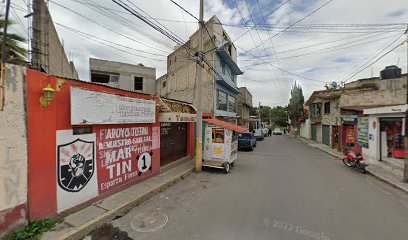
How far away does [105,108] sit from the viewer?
5844mm

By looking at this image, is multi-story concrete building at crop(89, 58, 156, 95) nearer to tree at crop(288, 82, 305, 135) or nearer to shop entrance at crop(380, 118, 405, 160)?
shop entrance at crop(380, 118, 405, 160)

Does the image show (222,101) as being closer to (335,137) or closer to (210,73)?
(210,73)

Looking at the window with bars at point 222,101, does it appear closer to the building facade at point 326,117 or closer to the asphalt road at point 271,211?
the building facade at point 326,117

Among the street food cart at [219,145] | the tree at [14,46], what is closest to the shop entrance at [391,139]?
the street food cart at [219,145]

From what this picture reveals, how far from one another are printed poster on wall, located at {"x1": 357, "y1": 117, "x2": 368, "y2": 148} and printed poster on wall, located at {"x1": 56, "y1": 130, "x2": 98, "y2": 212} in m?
16.0

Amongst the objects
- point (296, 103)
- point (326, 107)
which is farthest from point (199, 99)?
point (296, 103)

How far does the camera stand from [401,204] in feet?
20.2

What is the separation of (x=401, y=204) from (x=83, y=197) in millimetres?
9580

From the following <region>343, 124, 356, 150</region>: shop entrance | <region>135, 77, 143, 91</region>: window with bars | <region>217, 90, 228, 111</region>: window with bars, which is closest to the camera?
<region>343, 124, 356, 150</region>: shop entrance

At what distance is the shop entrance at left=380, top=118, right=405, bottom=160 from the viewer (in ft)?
36.0

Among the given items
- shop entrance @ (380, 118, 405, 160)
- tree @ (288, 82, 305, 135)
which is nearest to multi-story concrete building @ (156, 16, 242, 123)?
shop entrance @ (380, 118, 405, 160)

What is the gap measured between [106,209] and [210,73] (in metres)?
14.3

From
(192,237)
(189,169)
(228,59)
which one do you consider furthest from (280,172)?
(228,59)

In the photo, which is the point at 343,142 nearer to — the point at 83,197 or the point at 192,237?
the point at 192,237
